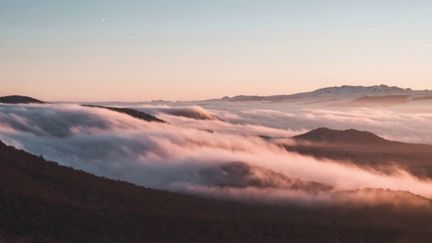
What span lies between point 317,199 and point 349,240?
57216mm

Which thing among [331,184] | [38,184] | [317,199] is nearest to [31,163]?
[38,184]

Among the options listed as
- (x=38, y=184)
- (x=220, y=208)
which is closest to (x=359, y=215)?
(x=220, y=208)

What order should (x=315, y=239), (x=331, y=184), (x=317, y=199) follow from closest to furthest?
(x=315, y=239) → (x=317, y=199) → (x=331, y=184)

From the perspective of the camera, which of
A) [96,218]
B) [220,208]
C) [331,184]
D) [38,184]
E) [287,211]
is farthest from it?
[331,184]

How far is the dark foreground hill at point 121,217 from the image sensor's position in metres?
59.0

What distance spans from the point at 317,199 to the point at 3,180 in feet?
250

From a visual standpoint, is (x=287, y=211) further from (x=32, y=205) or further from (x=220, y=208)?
(x=32, y=205)

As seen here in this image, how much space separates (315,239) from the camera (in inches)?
2837

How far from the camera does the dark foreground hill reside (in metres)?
59.0

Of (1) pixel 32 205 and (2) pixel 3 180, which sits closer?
(1) pixel 32 205

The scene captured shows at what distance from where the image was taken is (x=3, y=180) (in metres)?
72.3

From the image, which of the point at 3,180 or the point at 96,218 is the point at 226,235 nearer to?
the point at 96,218

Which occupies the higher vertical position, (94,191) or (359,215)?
(94,191)

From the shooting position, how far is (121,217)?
213 ft
